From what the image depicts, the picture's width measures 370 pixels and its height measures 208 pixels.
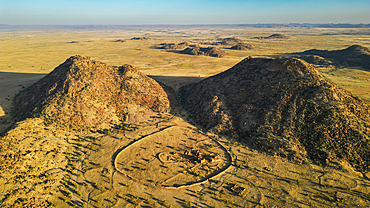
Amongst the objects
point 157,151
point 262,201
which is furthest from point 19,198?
point 262,201

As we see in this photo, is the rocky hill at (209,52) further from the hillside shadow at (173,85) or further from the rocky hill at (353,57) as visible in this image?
the hillside shadow at (173,85)

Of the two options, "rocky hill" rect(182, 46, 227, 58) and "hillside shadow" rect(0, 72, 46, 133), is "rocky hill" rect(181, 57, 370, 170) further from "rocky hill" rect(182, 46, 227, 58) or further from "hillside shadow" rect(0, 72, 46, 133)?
"rocky hill" rect(182, 46, 227, 58)

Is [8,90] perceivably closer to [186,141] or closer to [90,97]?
[90,97]

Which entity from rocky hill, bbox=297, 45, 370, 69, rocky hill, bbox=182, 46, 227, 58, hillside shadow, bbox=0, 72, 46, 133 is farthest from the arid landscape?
rocky hill, bbox=182, 46, 227, 58

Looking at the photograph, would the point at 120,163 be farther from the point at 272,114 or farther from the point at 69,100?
the point at 272,114

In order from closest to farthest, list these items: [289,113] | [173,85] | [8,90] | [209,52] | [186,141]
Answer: [186,141] → [289,113] → [8,90] → [173,85] → [209,52]

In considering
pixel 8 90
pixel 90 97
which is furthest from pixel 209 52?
pixel 8 90

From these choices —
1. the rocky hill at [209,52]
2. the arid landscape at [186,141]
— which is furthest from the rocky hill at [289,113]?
the rocky hill at [209,52]
